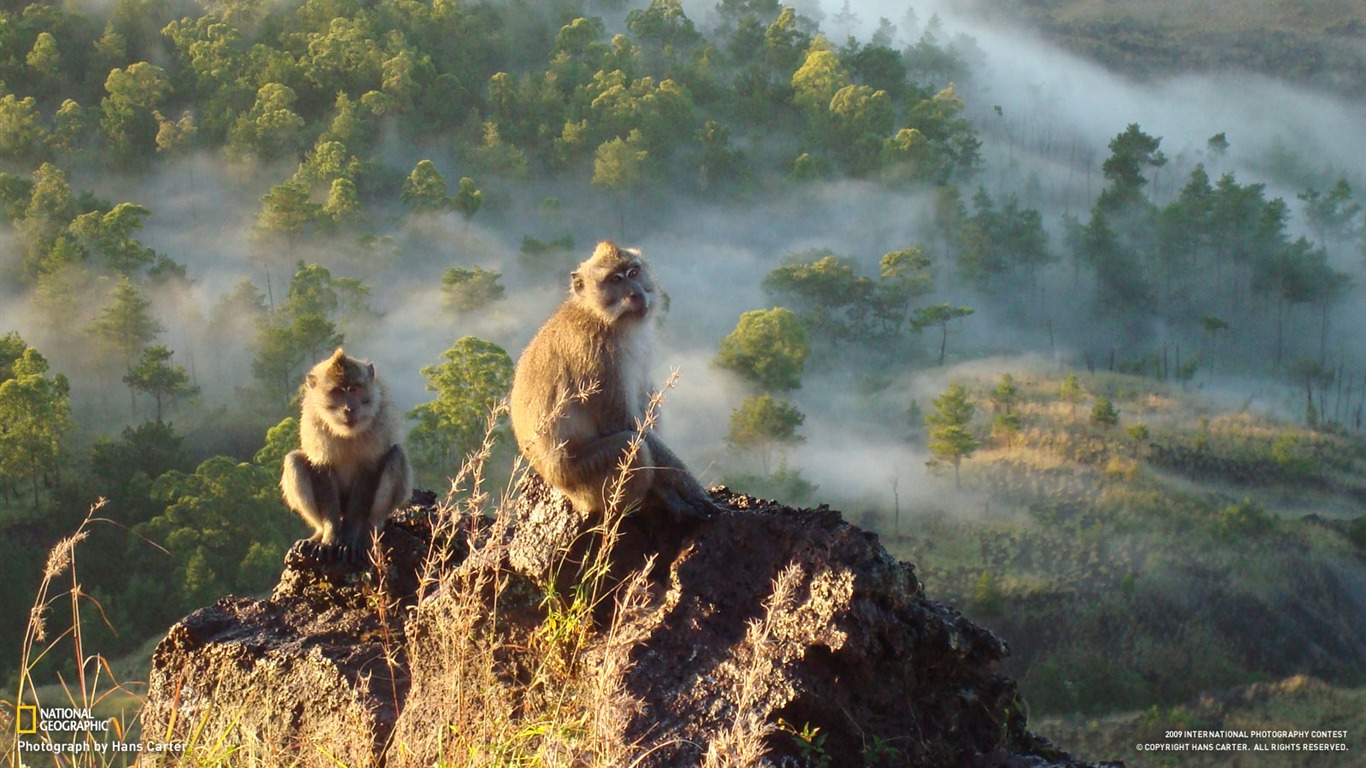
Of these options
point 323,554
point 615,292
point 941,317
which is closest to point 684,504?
point 615,292

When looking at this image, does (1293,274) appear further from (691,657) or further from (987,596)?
(691,657)

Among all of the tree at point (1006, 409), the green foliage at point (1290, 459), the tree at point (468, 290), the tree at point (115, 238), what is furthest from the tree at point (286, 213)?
the green foliage at point (1290, 459)

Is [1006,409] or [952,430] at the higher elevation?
[952,430]

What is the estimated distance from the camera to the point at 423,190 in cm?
3753

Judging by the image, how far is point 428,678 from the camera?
4.33 metres

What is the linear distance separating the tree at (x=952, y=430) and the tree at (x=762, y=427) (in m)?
3.91

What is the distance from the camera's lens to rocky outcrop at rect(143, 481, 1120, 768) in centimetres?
451

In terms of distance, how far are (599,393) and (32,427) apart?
83.6ft

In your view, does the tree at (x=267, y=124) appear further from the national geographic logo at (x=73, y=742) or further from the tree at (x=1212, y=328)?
the national geographic logo at (x=73, y=742)

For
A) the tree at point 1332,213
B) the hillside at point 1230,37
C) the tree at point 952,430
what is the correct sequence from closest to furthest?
the tree at point 952,430
the tree at point 1332,213
the hillside at point 1230,37

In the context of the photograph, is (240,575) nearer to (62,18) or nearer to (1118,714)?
(1118,714)

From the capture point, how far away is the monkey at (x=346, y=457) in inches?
299

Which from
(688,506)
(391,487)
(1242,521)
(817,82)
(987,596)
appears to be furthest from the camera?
(817,82)

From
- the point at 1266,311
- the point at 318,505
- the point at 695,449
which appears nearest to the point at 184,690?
the point at 318,505
